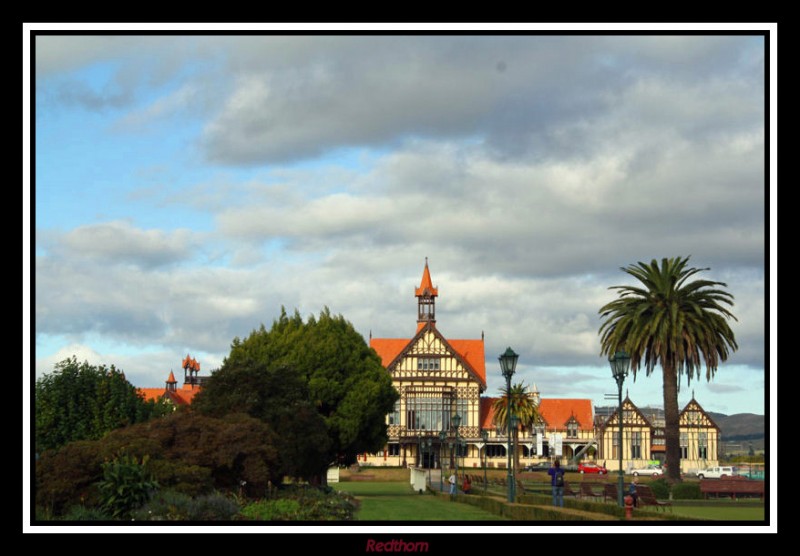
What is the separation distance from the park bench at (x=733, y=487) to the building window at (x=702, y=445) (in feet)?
230

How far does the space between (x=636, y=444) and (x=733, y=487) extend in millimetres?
69245

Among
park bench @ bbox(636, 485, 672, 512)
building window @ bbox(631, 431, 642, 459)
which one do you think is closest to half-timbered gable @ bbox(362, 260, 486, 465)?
building window @ bbox(631, 431, 642, 459)

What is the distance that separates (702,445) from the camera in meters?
119

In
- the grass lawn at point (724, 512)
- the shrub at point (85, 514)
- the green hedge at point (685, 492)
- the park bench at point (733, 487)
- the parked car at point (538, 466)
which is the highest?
the shrub at point (85, 514)

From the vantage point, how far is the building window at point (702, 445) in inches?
4643

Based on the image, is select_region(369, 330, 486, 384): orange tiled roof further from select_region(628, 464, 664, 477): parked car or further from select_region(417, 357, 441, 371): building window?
select_region(628, 464, 664, 477): parked car

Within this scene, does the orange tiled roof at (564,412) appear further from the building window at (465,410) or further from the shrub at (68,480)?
the shrub at (68,480)

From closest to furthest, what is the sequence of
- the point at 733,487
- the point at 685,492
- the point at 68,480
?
the point at 68,480
the point at 733,487
the point at 685,492

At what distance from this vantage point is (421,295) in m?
126

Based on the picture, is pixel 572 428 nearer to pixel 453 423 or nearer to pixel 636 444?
pixel 636 444

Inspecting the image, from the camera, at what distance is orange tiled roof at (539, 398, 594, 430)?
130m

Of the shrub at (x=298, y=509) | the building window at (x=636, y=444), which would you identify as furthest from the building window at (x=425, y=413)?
the shrub at (x=298, y=509)

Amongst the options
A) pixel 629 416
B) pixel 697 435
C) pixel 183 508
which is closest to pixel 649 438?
pixel 629 416
